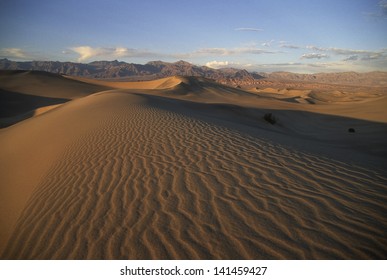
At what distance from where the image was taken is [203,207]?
3.73 metres

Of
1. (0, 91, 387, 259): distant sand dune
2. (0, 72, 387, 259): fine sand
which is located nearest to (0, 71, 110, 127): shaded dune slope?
(0, 72, 387, 259): fine sand

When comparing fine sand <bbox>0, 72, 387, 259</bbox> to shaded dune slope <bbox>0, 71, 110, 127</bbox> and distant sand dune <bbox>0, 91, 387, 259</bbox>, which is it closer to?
distant sand dune <bbox>0, 91, 387, 259</bbox>

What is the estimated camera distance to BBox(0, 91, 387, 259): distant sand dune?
293 centimetres

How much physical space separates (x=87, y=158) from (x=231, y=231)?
444 centimetres

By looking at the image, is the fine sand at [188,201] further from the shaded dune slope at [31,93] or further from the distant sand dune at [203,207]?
the shaded dune slope at [31,93]

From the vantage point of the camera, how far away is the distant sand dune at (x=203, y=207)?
2.93 meters

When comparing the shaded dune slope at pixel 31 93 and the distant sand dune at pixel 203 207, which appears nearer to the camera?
the distant sand dune at pixel 203 207

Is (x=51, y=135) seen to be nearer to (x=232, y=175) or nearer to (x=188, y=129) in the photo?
(x=188, y=129)

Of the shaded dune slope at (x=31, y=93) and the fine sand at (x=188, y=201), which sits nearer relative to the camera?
the fine sand at (x=188, y=201)

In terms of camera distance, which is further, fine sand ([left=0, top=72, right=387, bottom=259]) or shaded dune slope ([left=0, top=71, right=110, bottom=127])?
shaded dune slope ([left=0, top=71, right=110, bottom=127])

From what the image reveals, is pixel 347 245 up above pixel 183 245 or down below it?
above

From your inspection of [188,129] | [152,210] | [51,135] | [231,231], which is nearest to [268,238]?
[231,231]

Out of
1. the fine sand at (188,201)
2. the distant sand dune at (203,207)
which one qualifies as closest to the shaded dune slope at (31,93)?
the fine sand at (188,201)

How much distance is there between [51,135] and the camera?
9648 mm
